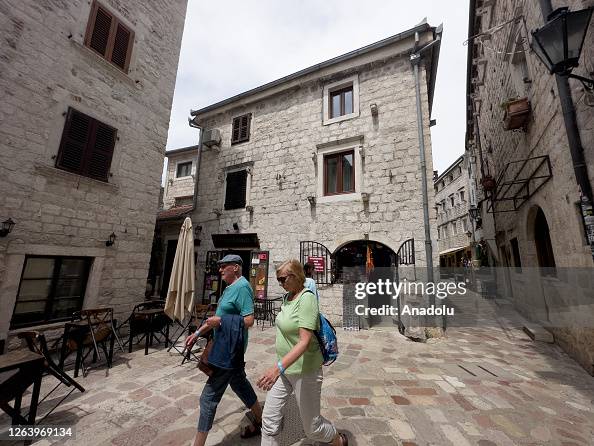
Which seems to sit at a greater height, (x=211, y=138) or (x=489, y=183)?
(x=211, y=138)

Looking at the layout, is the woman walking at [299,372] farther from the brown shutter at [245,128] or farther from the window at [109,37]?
the brown shutter at [245,128]

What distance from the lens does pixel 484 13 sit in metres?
9.59

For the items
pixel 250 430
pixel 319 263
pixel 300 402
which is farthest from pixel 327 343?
pixel 319 263

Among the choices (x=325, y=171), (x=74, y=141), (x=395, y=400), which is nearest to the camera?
(x=395, y=400)

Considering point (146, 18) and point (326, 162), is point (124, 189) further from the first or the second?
point (326, 162)

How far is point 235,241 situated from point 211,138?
15.5ft

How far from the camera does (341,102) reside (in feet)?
31.1

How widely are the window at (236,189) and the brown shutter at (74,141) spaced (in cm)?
511

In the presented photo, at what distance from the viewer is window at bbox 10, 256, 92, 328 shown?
5234mm

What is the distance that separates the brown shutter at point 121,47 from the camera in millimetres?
7098

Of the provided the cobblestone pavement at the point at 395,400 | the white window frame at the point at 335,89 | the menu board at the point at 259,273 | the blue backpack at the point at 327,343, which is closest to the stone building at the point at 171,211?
the menu board at the point at 259,273

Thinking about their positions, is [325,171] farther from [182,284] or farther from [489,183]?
[489,183]

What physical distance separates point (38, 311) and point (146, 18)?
8.57m

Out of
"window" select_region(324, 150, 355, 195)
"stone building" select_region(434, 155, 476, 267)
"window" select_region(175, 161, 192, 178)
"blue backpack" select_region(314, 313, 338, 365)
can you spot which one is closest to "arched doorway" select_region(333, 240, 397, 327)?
"window" select_region(324, 150, 355, 195)
